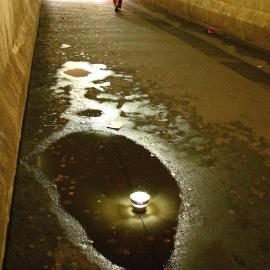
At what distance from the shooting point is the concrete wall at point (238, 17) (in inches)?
374

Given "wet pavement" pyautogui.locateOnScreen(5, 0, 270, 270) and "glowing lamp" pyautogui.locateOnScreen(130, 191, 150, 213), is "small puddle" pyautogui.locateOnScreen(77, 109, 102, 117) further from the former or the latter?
"glowing lamp" pyautogui.locateOnScreen(130, 191, 150, 213)

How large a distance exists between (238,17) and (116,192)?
8703mm

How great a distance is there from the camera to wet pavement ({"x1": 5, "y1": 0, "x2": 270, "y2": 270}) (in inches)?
118

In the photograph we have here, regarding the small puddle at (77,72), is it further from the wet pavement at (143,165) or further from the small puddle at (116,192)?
the small puddle at (116,192)

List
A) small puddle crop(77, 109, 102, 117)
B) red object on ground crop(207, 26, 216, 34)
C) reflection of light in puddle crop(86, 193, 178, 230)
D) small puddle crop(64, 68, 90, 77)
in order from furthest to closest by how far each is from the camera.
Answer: red object on ground crop(207, 26, 216, 34) → small puddle crop(64, 68, 90, 77) → small puddle crop(77, 109, 102, 117) → reflection of light in puddle crop(86, 193, 178, 230)

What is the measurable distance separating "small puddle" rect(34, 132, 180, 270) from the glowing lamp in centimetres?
6

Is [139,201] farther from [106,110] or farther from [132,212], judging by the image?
[106,110]

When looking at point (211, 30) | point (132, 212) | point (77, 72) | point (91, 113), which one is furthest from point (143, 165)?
point (211, 30)

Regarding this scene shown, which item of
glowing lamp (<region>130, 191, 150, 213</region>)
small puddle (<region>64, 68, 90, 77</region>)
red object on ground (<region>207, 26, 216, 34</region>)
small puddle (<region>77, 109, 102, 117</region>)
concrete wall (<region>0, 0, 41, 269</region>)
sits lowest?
small puddle (<region>64, 68, 90, 77</region>)

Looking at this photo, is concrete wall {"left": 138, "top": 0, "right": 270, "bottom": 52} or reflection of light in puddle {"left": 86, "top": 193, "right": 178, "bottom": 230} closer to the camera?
reflection of light in puddle {"left": 86, "top": 193, "right": 178, "bottom": 230}

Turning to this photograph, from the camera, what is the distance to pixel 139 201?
3.35 metres

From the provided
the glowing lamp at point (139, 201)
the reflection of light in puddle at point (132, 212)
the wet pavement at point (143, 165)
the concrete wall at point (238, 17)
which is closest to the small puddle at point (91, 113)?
the wet pavement at point (143, 165)

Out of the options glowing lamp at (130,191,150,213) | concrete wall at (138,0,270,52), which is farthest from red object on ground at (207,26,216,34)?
glowing lamp at (130,191,150,213)

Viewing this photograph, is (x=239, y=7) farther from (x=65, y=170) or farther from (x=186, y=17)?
(x=65, y=170)
